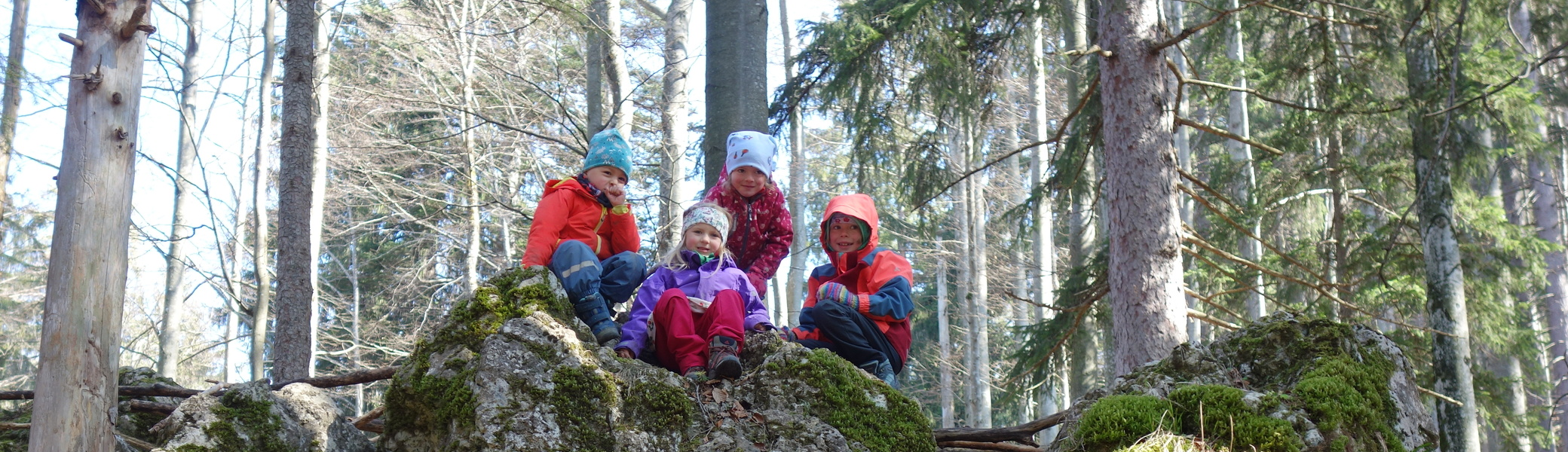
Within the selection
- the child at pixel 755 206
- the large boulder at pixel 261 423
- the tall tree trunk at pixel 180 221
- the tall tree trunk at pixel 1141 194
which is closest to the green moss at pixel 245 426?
the large boulder at pixel 261 423

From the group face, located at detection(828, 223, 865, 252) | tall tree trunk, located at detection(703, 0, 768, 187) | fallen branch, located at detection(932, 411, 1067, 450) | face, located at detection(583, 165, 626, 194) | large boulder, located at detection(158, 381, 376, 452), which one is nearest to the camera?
large boulder, located at detection(158, 381, 376, 452)

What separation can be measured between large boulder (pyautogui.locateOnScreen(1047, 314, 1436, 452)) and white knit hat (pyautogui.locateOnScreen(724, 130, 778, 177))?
2.39 meters

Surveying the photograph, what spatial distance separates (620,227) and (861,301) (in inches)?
51.8

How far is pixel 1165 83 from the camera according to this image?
601 centimetres

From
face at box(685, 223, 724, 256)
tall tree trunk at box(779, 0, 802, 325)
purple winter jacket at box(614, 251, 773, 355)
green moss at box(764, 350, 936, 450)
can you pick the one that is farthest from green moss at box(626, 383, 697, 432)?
tall tree trunk at box(779, 0, 802, 325)

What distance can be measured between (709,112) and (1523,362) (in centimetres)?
1348

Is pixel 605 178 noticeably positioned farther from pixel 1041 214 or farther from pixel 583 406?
pixel 1041 214

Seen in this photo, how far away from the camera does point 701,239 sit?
14.6 ft

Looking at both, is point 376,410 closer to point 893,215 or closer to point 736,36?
point 736,36

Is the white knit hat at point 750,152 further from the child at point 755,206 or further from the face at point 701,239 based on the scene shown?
the face at point 701,239

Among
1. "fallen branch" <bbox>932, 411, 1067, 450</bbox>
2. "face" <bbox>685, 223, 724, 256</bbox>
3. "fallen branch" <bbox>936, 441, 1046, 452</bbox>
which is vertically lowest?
"fallen branch" <bbox>936, 441, 1046, 452</bbox>

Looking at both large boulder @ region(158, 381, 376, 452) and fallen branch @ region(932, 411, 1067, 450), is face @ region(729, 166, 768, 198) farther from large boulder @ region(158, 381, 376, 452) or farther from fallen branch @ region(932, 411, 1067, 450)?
large boulder @ region(158, 381, 376, 452)

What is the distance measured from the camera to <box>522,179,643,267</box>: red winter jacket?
4.35m

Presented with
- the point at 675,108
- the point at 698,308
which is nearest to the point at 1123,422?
the point at 698,308
